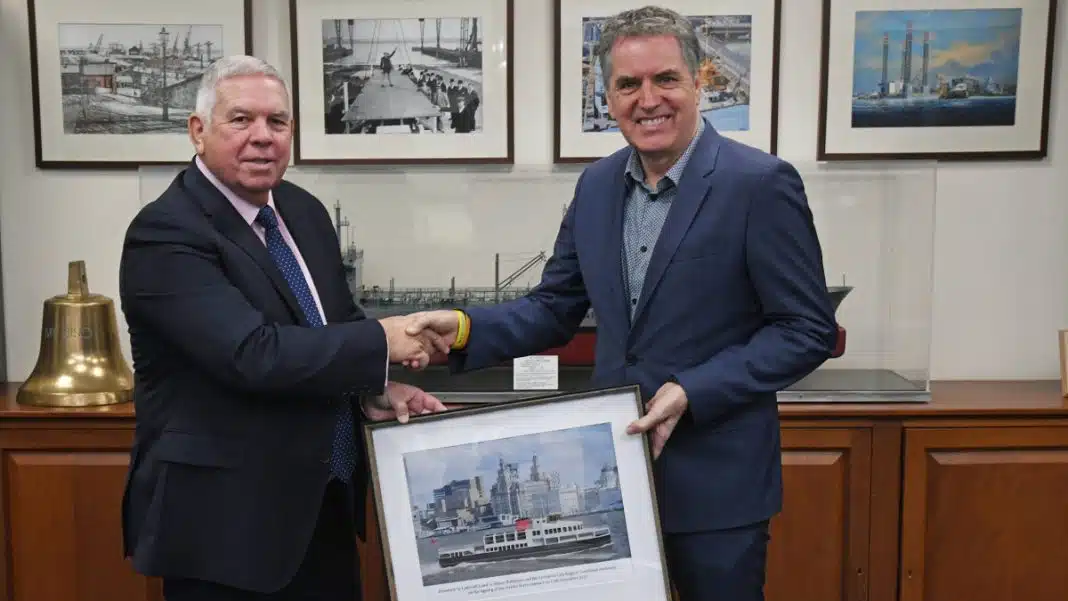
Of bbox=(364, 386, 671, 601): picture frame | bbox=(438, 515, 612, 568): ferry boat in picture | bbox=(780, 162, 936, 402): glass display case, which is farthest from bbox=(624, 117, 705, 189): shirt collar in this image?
bbox=(780, 162, 936, 402): glass display case

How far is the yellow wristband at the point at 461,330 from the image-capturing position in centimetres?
167

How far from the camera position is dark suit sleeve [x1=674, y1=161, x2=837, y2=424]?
139 centimetres

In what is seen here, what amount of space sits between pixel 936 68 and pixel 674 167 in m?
1.52

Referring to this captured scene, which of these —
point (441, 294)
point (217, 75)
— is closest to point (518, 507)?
point (217, 75)

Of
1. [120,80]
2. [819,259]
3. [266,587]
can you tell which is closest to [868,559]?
[819,259]

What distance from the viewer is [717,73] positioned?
2635mm

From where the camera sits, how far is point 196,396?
1.43 meters

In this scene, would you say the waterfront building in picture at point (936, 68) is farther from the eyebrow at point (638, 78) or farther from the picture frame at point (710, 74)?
the eyebrow at point (638, 78)

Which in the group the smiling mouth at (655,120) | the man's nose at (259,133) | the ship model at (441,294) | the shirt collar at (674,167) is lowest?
the ship model at (441,294)

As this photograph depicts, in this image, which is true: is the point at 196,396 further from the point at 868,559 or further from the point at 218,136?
the point at 868,559

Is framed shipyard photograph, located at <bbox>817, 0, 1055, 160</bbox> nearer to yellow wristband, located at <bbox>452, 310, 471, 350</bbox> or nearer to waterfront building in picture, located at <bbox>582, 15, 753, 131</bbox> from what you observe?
waterfront building in picture, located at <bbox>582, 15, 753, 131</bbox>

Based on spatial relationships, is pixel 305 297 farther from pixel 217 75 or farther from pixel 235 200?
pixel 217 75

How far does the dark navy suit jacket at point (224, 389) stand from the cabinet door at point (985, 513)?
4.81ft

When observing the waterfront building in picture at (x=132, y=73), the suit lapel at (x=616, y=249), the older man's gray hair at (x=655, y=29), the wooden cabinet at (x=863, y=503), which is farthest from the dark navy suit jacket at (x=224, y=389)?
the waterfront building in picture at (x=132, y=73)
